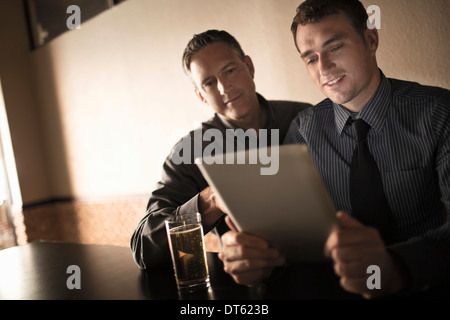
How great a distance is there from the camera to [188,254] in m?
1.04

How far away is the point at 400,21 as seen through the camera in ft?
6.39

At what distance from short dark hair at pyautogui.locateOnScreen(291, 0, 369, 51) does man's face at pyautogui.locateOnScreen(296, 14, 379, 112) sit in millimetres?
16

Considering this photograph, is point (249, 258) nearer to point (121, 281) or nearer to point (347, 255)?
point (347, 255)

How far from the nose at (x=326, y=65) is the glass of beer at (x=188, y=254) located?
660 mm

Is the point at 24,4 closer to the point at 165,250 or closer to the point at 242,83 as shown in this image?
the point at 242,83

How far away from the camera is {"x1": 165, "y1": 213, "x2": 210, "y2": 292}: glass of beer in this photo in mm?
1030

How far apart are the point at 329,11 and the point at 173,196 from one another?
90cm

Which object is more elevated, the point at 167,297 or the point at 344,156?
the point at 344,156

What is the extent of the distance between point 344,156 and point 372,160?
0.15 metres

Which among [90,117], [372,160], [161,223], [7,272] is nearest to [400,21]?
[372,160]

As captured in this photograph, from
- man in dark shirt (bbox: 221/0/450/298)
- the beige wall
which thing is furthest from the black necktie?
the beige wall

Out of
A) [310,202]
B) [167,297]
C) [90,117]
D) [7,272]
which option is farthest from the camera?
[90,117]

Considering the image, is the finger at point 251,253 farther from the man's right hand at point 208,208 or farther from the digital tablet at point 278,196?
the man's right hand at point 208,208

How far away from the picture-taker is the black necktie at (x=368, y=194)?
Result: 4.00ft
